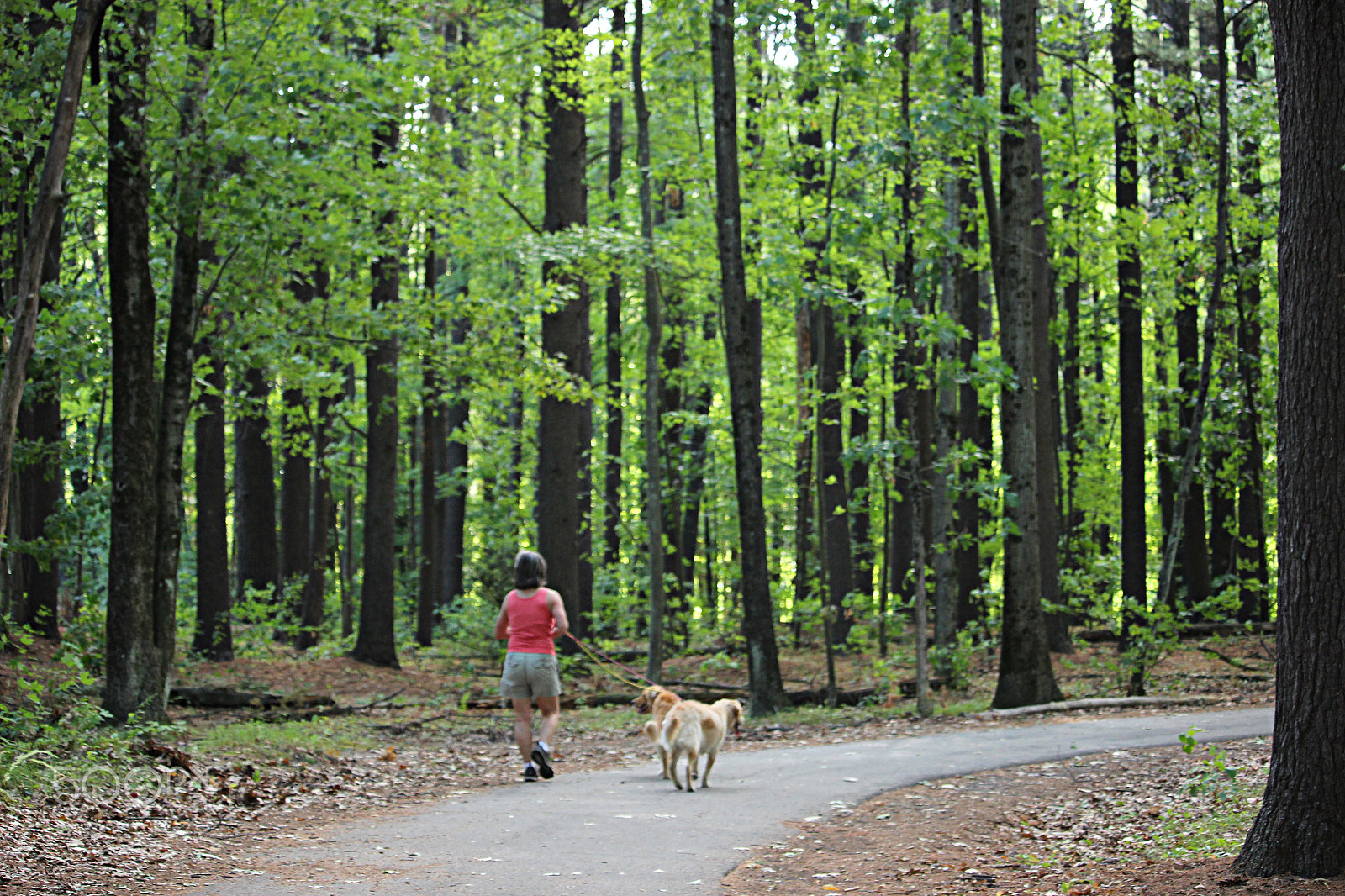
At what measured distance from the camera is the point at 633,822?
25.9 ft

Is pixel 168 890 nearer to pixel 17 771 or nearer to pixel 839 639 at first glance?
pixel 17 771

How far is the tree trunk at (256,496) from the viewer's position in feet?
64.8

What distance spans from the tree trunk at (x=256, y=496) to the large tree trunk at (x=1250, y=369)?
15.6m

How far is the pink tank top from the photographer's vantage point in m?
10.3

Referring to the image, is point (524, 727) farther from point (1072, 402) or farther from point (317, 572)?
point (1072, 402)

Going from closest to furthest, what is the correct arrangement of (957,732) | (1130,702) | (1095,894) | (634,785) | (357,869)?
(1095,894)
(357,869)
(634,785)
(957,732)
(1130,702)

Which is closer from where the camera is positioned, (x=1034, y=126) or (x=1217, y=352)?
(x=1034, y=126)

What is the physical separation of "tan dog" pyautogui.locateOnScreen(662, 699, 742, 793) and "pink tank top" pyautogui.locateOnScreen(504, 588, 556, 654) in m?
1.55

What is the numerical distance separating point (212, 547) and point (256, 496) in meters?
2.20

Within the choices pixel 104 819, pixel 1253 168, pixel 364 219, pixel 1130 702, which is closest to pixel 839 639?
pixel 1130 702

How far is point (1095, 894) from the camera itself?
564 centimetres

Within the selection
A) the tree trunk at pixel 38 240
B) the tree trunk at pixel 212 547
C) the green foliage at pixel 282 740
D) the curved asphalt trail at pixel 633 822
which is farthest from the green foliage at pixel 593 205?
the curved asphalt trail at pixel 633 822

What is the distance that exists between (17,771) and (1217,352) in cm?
1529

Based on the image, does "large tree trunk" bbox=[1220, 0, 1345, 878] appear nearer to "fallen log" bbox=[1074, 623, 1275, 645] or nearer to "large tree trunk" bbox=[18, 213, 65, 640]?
"fallen log" bbox=[1074, 623, 1275, 645]
